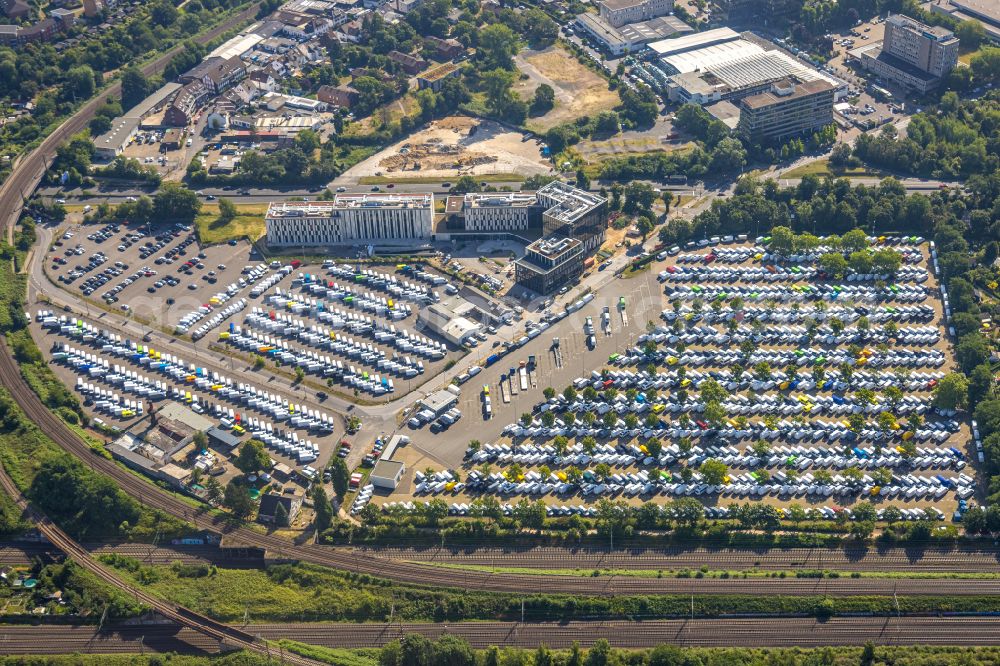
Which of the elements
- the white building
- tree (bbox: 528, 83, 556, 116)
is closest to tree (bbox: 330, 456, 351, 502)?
the white building

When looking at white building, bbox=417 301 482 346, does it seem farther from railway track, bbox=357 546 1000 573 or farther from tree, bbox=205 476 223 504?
tree, bbox=205 476 223 504

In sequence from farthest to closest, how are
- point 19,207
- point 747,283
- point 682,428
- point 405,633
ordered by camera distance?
point 19,207, point 747,283, point 682,428, point 405,633

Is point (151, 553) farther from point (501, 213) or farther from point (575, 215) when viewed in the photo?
point (575, 215)

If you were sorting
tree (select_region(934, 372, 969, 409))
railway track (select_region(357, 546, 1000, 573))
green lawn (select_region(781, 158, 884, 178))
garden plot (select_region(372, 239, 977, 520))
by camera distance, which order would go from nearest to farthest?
railway track (select_region(357, 546, 1000, 573)) < garden plot (select_region(372, 239, 977, 520)) < tree (select_region(934, 372, 969, 409)) < green lawn (select_region(781, 158, 884, 178))

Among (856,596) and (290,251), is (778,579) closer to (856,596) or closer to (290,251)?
(856,596)

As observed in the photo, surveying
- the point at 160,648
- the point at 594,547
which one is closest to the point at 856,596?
the point at 594,547

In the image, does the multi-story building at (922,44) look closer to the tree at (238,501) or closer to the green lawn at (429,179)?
the green lawn at (429,179)

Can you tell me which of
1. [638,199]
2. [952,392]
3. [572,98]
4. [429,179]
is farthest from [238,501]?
[572,98]
